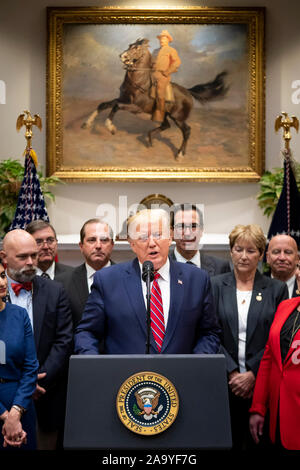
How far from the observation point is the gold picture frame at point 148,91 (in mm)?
7012

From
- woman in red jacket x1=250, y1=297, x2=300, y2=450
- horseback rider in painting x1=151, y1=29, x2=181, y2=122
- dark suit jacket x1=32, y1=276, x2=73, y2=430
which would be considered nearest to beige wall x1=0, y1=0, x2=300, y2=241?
horseback rider in painting x1=151, y1=29, x2=181, y2=122

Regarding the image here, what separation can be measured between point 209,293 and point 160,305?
304 mm

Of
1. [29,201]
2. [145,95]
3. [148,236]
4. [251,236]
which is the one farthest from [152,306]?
[145,95]

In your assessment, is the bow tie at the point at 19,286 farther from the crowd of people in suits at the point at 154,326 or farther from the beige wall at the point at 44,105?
the beige wall at the point at 44,105

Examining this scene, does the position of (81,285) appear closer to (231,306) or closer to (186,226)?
(186,226)

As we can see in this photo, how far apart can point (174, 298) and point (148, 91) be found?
4422 mm

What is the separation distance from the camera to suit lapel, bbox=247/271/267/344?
12.2ft

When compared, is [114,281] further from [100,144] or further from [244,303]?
[100,144]

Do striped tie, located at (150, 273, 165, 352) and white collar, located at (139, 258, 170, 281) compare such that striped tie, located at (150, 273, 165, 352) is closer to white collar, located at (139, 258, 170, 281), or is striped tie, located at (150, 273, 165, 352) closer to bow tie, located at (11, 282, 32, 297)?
white collar, located at (139, 258, 170, 281)

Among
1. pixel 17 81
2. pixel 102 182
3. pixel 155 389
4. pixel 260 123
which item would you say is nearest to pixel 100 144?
pixel 102 182

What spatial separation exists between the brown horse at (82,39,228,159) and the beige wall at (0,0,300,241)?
54cm

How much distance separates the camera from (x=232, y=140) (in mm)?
7102

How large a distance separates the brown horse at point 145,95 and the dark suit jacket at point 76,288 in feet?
10.3

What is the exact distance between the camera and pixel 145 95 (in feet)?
23.1
